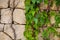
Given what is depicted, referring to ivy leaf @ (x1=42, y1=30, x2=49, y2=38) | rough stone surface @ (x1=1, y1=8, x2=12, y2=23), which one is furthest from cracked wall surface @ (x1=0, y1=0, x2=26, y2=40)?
ivy leaf @ (x1=42, y1=30, x2=49, y2=38)

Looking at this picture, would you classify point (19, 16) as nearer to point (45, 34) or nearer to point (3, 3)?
point (3, 3)

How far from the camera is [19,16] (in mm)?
2355

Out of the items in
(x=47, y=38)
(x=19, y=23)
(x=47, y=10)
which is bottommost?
(x=47, y=38)

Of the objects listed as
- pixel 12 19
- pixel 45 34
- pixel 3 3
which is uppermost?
pixel 3 3

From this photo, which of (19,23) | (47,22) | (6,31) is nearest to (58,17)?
(47,22)

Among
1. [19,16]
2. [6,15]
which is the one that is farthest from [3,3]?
[19,16]

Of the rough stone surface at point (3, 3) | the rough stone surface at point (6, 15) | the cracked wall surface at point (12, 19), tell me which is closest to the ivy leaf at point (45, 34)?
the cracked wall surface at point (12, 19)

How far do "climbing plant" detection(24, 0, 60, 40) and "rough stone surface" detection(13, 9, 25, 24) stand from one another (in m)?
0.06

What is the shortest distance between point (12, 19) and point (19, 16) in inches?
3.8

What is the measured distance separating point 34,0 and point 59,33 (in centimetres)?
50

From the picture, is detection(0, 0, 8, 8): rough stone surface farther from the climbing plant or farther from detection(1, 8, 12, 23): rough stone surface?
the climbing plant

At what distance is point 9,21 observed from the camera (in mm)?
2377

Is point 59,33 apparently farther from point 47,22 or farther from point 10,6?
point 10,6

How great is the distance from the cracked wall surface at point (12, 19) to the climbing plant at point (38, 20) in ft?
0.25
